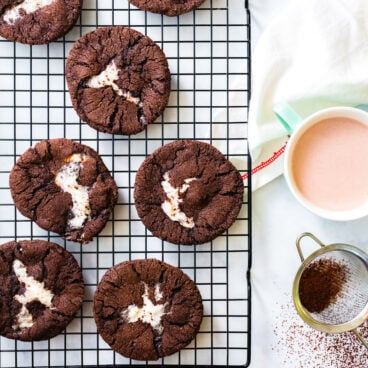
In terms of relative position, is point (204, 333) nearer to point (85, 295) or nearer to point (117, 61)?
point (85, 295)

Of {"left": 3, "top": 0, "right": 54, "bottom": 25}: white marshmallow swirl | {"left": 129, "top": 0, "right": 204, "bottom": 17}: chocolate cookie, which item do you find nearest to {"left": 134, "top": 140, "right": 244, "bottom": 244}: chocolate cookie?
{"left": 129, "top": 0, "right": 204, "bottom": 17}: chocolate cookie

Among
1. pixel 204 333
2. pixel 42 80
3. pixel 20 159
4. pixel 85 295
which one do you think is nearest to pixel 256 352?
pixel 204 333

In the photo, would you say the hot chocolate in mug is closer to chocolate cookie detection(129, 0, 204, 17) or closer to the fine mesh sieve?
the fine mesh sieve

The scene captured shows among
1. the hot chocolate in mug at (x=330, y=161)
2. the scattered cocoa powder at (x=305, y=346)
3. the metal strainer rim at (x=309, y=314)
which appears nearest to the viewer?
the hot chocolate in mug at (x=330, y=161)

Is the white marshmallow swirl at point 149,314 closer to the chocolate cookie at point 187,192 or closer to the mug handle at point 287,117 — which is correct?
the chocolate cookie at point 187,192

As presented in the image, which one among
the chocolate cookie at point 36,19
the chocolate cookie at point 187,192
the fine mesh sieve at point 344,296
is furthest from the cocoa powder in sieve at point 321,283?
the chocolate cookie at point 36,19

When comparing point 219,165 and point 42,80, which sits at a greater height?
point 42,80
